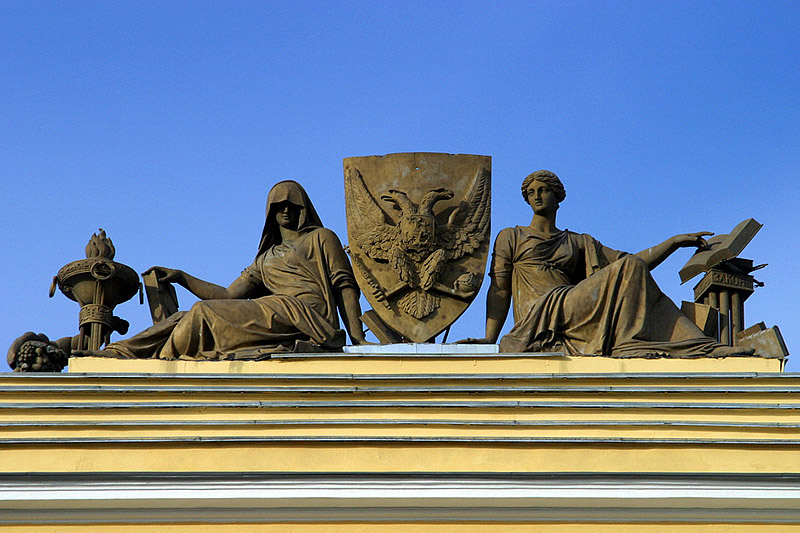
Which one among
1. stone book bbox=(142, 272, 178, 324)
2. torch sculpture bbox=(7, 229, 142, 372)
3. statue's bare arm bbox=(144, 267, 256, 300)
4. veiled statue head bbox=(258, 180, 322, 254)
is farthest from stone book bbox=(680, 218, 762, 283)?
torch sculpture bbox=(7, 229, 142, 372)

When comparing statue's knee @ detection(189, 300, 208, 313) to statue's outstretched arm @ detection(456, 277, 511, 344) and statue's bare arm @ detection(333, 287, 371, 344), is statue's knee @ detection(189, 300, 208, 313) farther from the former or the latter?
statue's outstretched arm @ detection(456, 277, 511, 344)

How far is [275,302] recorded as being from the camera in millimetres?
12648

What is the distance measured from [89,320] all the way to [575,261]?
410 cm

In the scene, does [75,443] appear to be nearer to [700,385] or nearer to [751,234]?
[700,385]

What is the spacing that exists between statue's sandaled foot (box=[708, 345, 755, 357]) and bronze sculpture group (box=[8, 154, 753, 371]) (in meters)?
0.01

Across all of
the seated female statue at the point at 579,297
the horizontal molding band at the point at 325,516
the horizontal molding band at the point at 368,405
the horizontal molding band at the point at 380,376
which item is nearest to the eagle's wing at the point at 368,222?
the seated female statue at the point at 579,297

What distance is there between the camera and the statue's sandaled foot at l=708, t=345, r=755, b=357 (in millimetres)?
12000

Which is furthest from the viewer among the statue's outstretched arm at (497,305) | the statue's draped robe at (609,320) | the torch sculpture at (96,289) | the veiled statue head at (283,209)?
the veiled statue head at (283,209)

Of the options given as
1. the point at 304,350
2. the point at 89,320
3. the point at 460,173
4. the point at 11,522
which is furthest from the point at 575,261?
the point at 11,522

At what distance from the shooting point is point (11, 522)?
36.8 feet

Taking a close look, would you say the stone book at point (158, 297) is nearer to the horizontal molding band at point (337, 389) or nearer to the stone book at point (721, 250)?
the horizontal molding band at point (337, 389)

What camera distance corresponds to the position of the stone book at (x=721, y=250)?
12789 mm

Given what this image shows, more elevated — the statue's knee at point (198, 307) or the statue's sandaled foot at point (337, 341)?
the statue's knee at point (198, 307)

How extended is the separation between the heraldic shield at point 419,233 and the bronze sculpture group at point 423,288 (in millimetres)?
12
